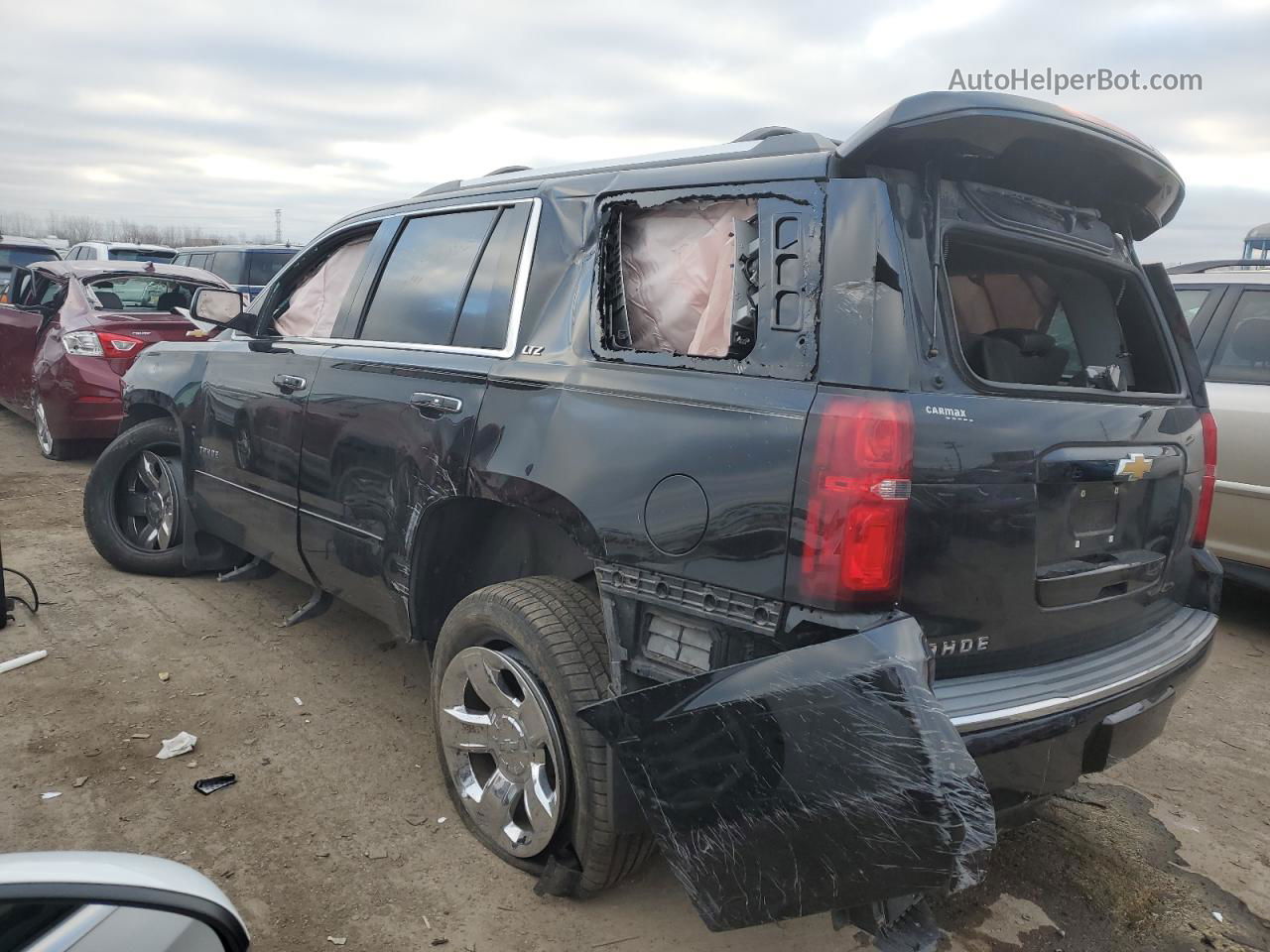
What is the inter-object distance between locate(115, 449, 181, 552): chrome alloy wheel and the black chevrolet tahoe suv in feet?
6.95

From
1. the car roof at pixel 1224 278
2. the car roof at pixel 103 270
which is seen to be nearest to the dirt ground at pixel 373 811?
the car roof at pixel 1224 278

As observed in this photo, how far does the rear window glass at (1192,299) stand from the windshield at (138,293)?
7207 mm

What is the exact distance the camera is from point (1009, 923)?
2.56 metres

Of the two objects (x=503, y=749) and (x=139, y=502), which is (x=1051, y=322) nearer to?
(x=503, y=749)

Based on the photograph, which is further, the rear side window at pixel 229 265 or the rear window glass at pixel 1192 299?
the rear side window at pixel 229 265

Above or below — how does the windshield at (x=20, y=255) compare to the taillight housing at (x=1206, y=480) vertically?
above

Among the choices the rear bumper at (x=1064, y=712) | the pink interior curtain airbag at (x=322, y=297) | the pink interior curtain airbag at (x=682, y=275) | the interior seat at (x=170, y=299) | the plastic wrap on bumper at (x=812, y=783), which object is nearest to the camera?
the plastic wrap on bumper at (x=812, y=783)

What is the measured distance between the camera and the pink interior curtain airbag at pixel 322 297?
3.87 m

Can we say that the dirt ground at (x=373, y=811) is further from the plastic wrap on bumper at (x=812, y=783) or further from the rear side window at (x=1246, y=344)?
the rear side window at (x=1246, y=344)

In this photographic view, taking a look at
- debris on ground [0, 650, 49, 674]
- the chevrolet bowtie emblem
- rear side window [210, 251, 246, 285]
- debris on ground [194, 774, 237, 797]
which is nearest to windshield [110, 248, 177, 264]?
rear side window [210, 251, 246, 285]

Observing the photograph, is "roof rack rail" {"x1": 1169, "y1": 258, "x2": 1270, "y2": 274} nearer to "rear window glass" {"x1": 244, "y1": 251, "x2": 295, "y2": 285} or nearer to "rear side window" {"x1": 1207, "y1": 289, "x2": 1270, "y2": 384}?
"rear side window" {"x1": 1207, "y1": 289, "x2": 1270, "y2": 384}

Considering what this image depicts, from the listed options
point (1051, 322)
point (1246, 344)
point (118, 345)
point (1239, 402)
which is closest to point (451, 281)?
point (1051, 322)

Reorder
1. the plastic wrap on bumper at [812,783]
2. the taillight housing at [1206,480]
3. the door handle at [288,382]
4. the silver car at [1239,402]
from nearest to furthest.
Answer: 1. the plastic wrap on bumper at [812,783]
2. the taillight housing at [1206,480]
3. the door handle at [288,382]
4. the silver car at [1239,402]

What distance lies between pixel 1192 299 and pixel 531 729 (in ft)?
15.3
